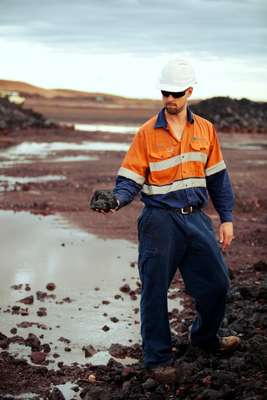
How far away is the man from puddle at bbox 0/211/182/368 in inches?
47.1

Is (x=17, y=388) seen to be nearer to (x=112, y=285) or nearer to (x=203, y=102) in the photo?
(x=112, y=285)

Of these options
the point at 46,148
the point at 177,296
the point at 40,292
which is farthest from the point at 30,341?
the point at 46,148

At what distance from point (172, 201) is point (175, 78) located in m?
0.84

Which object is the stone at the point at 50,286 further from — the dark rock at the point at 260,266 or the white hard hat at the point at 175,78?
the white hard hat at the point at 175,78

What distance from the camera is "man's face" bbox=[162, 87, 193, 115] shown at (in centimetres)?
539

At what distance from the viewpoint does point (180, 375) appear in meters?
5.43

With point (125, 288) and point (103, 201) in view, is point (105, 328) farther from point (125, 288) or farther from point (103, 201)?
point (103, 201)

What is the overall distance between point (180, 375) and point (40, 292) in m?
3.19

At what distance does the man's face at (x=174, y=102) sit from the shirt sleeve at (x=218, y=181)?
36cm

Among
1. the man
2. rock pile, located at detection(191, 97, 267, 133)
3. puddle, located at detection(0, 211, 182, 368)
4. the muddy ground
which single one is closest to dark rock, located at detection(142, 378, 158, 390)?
the muddy ground

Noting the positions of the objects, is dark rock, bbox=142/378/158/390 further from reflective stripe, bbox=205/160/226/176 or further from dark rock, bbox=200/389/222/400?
reflective stripe, bbox=205/160/226/176

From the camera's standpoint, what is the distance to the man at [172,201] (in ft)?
17.7

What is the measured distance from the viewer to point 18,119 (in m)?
38.6

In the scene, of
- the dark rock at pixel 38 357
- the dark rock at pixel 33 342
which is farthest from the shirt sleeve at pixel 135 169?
the dark rock at pixel 33 342
